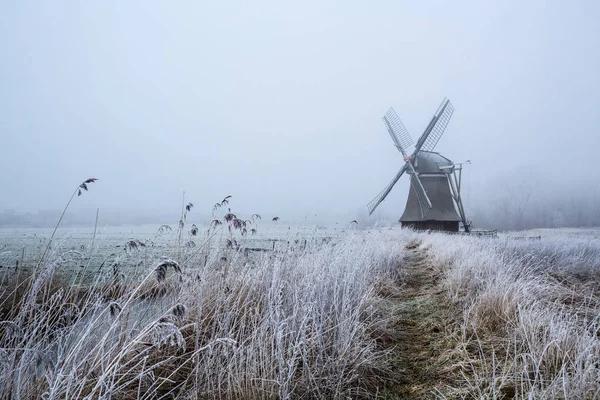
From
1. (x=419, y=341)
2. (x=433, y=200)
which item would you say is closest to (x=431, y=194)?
(x=433, y=200)

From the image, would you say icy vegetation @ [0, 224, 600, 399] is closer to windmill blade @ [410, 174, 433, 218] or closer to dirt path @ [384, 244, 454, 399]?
dirt path @ [384, 244, 454, 399]

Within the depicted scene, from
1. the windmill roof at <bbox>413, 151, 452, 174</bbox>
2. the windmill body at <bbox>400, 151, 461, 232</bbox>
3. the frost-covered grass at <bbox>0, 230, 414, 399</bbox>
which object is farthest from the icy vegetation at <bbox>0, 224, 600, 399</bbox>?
the windmill roof at <bbox>413, 151, 452, 174</bbox>

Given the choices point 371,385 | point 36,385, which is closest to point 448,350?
point 371,385

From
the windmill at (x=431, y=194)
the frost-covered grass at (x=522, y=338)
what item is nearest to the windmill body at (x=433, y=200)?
the windmill at (x=431, y=194)

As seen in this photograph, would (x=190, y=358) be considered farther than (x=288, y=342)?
No

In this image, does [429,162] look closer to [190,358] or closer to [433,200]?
[433,200]

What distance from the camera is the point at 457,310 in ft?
15.1

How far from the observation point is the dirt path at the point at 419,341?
9.62 ft

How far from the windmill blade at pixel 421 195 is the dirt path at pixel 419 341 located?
831 inches

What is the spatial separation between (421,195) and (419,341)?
24916 millimetres

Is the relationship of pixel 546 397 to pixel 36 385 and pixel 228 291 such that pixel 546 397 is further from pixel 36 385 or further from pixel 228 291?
pixel 36 385

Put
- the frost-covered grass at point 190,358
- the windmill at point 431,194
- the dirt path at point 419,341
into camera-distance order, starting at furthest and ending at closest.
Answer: the windmill at point 431,194 < the dirt path at point 419,341 < the frost-covered grass at point 190,358

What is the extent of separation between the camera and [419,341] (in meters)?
4.05

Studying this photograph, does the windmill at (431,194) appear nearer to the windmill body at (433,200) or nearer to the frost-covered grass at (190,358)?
the windmill body at (433,200)
